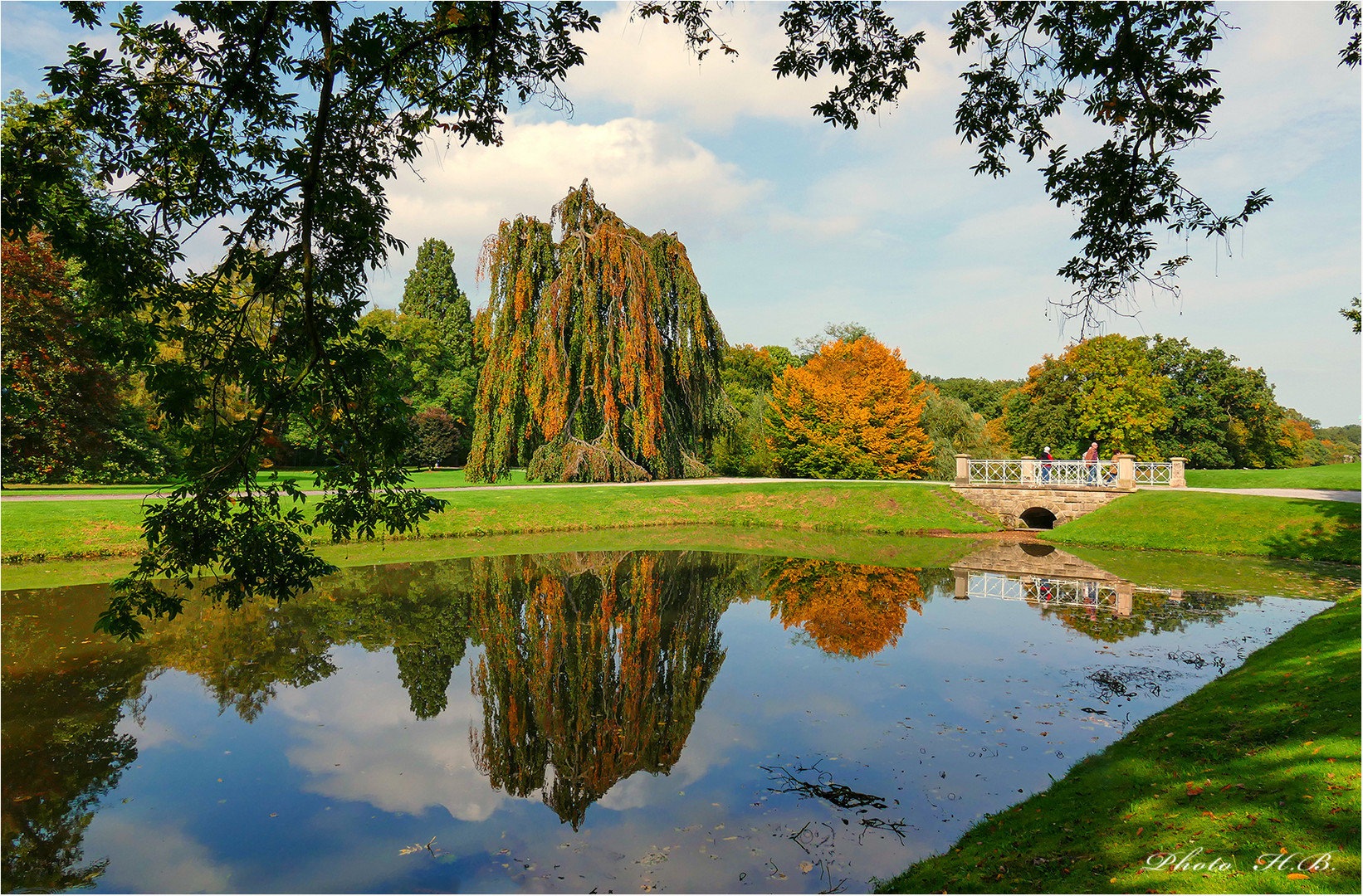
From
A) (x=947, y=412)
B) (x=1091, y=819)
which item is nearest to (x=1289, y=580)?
(x=1091, y=819)

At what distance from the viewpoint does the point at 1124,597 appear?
1314cm

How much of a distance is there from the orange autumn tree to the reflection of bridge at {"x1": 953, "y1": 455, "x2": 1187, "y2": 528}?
7.57 meters

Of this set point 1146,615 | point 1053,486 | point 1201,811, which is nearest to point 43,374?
point 1201,811

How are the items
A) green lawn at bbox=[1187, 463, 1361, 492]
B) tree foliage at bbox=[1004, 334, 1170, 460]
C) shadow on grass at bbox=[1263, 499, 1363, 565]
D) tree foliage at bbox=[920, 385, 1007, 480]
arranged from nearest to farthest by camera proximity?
shadow on grass at bbox=[1263, 499, 1363, 565] < green lawn at bbox=[1187, 463, 1361, 492] < tree foliage at bbox=[920, 385, 1007, 480] < tree foliage at bbox=[1004, 334, 1170, 460]

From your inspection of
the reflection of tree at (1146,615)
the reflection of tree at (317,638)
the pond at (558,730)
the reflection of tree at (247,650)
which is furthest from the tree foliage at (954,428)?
the reflection of tree at (247,650)

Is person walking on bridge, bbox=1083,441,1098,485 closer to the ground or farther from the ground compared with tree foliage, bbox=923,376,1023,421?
closer to the ground

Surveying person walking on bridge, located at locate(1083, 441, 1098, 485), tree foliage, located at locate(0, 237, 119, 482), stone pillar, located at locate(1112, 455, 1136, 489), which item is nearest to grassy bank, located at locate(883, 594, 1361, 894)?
stone pillar, located at locate(1112, 455, 1136, 489)

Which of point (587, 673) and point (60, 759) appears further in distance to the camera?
point (587, 673)

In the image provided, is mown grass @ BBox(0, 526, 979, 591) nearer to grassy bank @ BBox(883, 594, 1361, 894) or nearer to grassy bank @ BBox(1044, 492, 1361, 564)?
grassy bank @ BBox(1044, 492, 1361, 564)

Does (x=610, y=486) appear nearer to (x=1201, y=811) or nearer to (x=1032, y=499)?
(x=1032, y=499)

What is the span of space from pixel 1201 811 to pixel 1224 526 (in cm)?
1763

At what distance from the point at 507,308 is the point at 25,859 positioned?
23.2m

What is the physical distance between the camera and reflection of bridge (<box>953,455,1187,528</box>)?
22141 millimetres

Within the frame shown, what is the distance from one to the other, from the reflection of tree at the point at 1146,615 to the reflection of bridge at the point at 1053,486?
930cm
